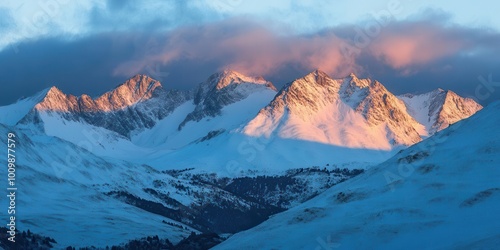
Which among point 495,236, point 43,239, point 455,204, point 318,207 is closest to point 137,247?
point 43,239

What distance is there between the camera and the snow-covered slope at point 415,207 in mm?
114875

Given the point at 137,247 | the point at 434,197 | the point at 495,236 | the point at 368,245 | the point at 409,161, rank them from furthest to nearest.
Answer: the point at 137,247 → the point at 409,161 → the point at 434,197 → the point at 368,245 → the point at 495,236

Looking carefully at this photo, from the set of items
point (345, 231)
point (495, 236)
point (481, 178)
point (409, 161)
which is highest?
point (409, 161)

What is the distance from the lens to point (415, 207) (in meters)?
131

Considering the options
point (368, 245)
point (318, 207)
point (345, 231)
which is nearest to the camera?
point (368, 245)

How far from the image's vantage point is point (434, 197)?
134 meters

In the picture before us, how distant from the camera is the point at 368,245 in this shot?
4542 inches

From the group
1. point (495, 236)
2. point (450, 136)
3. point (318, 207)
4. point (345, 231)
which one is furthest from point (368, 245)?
point (450, 136)

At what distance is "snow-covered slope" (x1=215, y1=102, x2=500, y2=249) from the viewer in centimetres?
11488

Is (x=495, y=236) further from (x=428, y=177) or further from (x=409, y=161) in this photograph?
(x=409, y=161)

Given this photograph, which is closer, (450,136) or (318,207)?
(318,207)

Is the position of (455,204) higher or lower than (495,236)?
higher

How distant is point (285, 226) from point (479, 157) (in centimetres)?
3959

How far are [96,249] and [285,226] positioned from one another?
67444 millimetres
